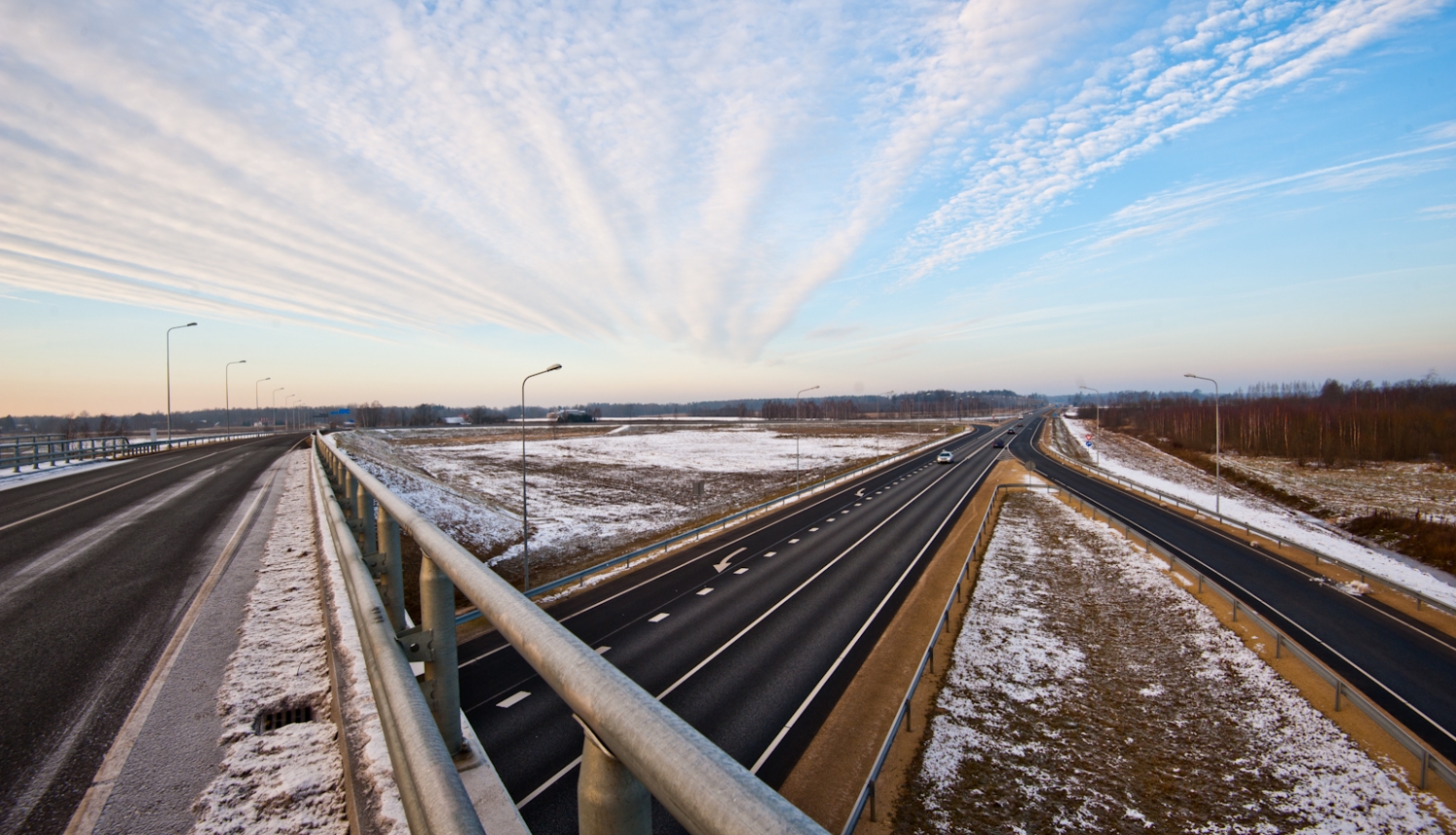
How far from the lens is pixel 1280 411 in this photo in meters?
93.5

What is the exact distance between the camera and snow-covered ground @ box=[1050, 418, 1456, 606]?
90.0 feet

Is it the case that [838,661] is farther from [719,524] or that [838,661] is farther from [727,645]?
[719,524]

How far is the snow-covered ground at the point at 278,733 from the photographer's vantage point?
2.50 metres

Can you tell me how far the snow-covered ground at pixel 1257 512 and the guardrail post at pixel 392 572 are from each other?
110ft

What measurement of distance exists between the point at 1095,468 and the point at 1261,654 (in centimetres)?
4707

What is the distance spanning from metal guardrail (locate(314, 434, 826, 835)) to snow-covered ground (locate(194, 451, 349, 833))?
0.47m

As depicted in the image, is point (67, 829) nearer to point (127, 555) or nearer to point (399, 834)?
point (399, 834)

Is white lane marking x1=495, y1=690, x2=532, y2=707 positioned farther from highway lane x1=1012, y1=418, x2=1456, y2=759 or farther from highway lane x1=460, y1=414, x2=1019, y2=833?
highway lane x1=1012, y1=418, x2=1456, y2=759

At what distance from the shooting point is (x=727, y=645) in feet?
55.3

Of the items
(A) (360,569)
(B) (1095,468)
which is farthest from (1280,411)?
(A) (360,569)

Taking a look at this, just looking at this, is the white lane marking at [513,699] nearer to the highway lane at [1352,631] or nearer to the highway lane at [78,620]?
the highway lane at [78,620]

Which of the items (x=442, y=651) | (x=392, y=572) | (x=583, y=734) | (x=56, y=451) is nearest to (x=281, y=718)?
(x=392, y=572)

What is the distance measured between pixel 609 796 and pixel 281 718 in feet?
10.1

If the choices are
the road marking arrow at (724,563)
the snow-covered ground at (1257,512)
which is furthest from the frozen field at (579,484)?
the snow-covered ground at (1257,512)
